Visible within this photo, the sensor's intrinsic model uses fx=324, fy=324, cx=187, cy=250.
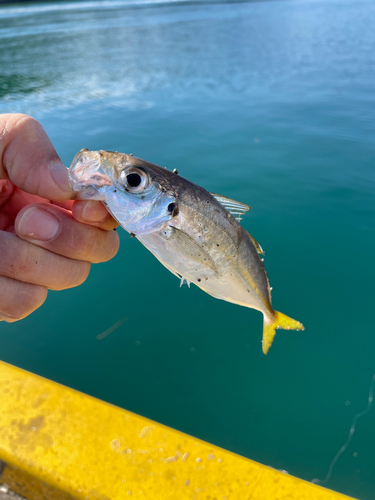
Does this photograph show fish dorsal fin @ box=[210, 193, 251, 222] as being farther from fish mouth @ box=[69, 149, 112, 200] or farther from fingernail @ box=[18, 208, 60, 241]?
fingernail @ box=[18, 208, 60, 241]

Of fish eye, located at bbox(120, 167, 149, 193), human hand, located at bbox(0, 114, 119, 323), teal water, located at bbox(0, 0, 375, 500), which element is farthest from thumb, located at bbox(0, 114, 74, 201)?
teal water, located at bbox(0, 0, 375, 500)

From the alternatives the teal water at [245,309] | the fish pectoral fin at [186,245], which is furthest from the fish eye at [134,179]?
the teal water at [245,309]

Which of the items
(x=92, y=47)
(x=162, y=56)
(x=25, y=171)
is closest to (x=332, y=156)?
(x=25, y=171)

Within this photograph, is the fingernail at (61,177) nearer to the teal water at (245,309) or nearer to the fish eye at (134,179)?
the fish eye at (134,179)

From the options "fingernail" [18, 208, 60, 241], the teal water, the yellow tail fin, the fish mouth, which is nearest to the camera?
the fish mouth

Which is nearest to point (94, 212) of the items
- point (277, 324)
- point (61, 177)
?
point (61, 177)

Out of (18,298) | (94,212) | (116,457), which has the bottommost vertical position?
(116,457)

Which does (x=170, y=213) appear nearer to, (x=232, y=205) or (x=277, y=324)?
(x=232, y=205)
